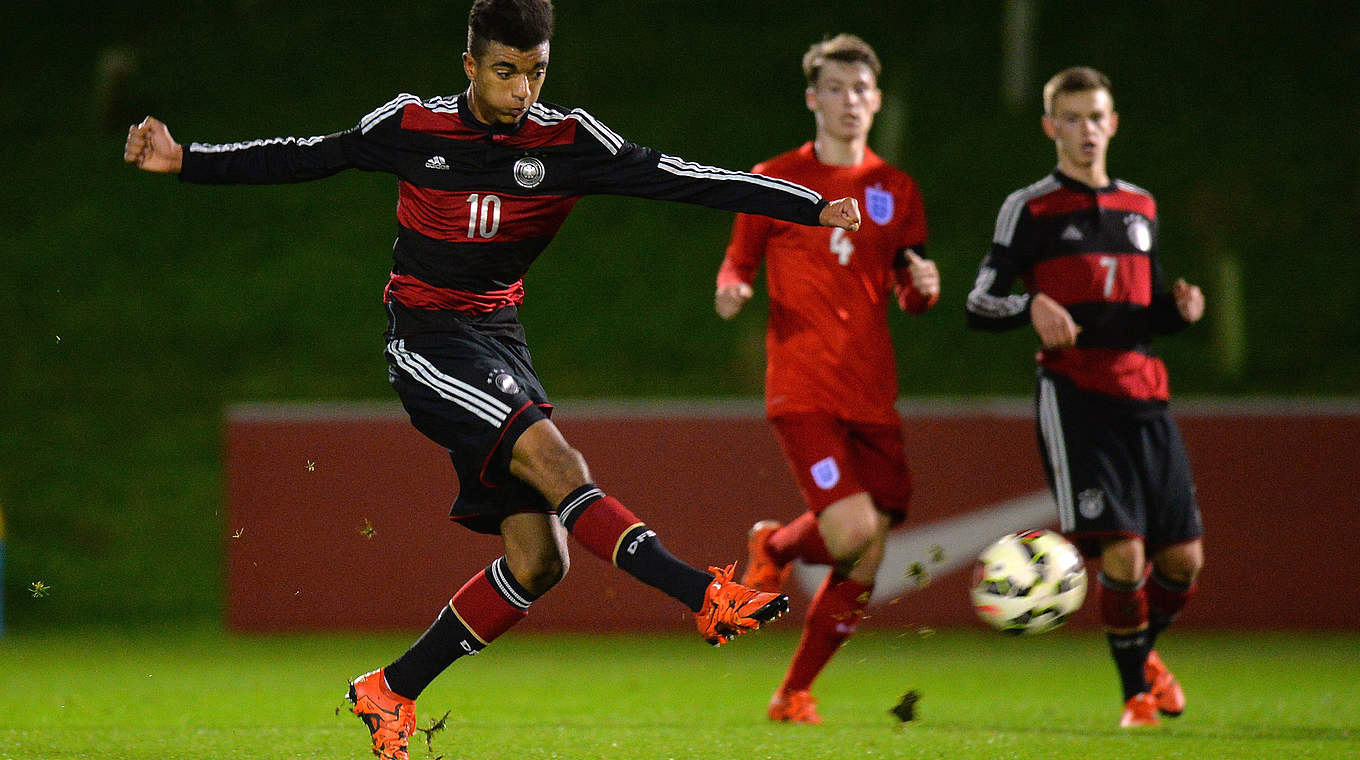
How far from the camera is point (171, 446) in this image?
1321cm

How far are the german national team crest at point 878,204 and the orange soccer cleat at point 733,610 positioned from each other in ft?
8.17

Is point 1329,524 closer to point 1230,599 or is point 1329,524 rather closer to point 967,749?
point 1230,599

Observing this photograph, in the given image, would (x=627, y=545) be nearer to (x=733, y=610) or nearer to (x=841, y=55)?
(x=733, y=610)

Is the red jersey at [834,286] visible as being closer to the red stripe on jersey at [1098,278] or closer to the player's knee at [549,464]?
the red stripe on jersey at [1098,278]

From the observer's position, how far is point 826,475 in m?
5.78

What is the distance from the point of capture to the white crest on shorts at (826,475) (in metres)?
5.77

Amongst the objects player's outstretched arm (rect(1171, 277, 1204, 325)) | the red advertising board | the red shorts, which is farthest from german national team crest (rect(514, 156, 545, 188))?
the red advertising board

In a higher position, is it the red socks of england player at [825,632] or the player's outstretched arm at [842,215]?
the player's outstretched arm at [842,215]

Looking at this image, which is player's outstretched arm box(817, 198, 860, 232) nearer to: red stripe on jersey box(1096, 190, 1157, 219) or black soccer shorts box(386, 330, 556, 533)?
black soccer shorts box(386, 330, 556, 533)

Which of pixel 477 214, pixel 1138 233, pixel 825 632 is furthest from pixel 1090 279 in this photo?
pixel 477 214

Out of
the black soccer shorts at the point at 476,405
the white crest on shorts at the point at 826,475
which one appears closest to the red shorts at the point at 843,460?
the white crest on shorts at the point at 826,475

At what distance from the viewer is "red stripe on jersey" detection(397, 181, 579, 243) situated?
442cm

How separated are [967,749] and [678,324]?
11266 mm

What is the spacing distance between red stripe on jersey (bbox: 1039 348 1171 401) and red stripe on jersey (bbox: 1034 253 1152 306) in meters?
0.20
